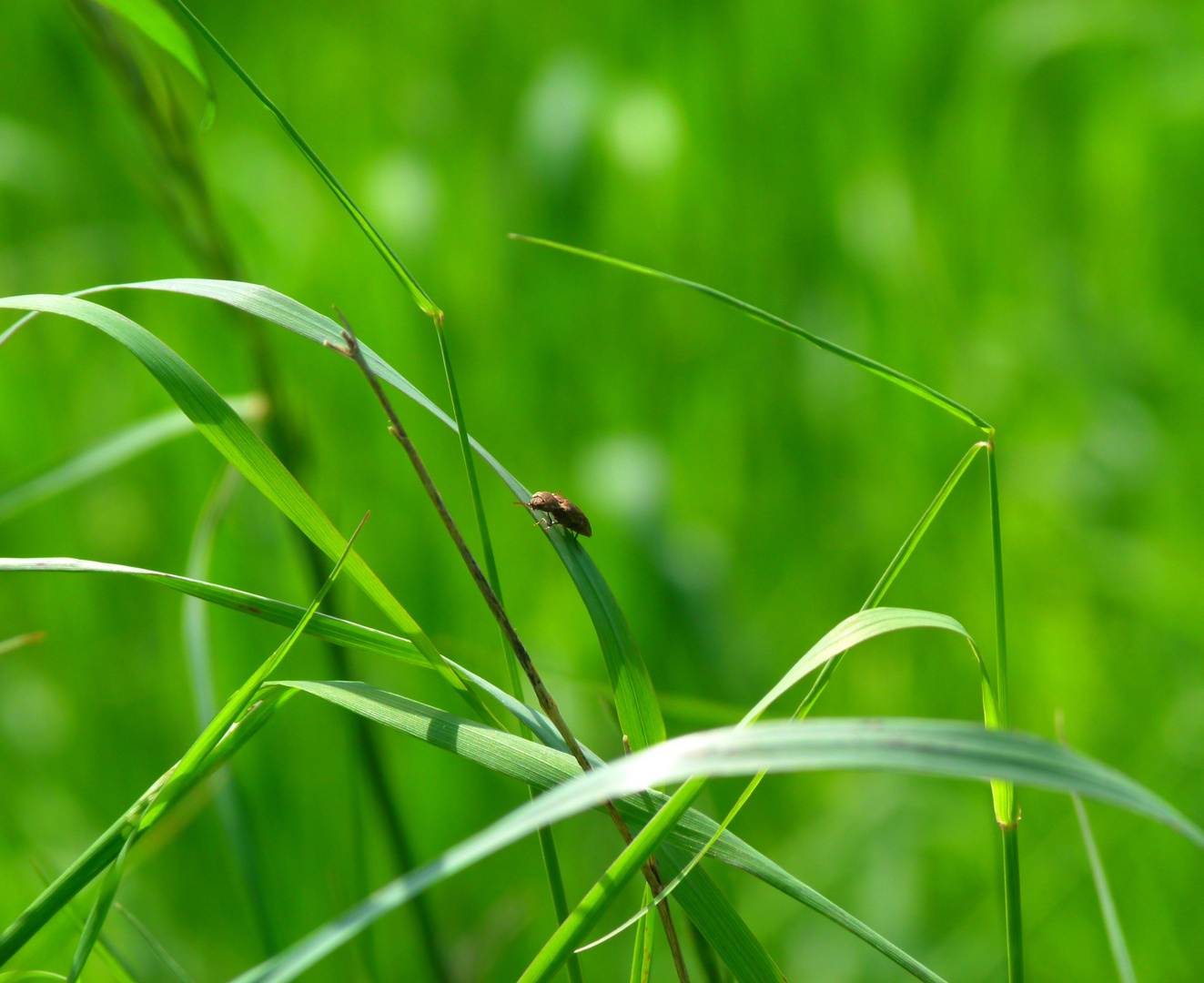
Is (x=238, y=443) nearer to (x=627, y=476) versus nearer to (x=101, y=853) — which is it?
(x=101, y=853)

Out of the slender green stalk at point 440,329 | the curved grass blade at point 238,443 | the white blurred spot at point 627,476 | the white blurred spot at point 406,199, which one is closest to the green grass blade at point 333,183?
the slender green stalk at point 440,329

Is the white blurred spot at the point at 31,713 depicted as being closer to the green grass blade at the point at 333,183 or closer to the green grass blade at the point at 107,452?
the green grass blade at the point at 107,452

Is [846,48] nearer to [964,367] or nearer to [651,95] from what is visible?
[651,95]

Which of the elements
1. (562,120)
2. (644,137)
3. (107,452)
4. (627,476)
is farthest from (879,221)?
(107,452)

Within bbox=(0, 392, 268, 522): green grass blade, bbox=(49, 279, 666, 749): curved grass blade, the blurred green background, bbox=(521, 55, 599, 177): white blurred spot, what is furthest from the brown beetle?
bbox=(521, 55, 599, 177): white blurred spot

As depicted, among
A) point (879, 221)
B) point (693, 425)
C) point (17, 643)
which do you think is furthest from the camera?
point (879, 221)

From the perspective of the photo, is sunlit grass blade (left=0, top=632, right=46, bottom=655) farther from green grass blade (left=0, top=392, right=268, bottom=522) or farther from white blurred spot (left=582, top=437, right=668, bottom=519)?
white blurred spot (left=582, top=437, right=668, bottom=519)

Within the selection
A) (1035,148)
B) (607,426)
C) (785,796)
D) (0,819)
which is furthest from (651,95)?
(0,819)
